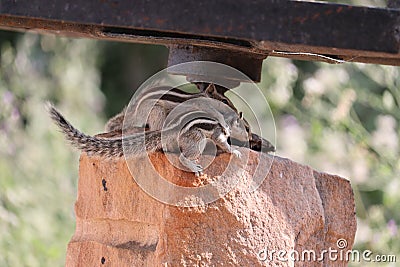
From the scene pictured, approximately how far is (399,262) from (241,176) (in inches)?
73.9

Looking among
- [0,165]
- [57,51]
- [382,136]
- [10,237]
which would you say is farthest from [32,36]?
[382,136]

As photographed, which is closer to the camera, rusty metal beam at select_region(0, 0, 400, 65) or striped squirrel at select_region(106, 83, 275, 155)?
rusty metal beam at select_region(0, 0, 400, 65)

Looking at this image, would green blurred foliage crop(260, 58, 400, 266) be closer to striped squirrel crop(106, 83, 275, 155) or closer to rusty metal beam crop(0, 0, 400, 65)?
striped squirrel crop(106, 83, 275, 155)

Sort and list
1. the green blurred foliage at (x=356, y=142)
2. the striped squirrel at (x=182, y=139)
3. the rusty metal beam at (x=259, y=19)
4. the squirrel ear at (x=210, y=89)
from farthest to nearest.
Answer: the green blurred foliage at (x=356, y=142), the squirrel ear at (x=210, y=89), the striped squirrel at (x=182, y=139), the rusty metal beam at (x=259, y=19)

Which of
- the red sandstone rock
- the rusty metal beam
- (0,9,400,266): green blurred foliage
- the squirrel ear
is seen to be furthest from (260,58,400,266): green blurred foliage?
the rusty metal beam

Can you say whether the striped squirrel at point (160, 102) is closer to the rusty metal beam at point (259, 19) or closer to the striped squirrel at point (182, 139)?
the striped squirrel at point (182, 139)

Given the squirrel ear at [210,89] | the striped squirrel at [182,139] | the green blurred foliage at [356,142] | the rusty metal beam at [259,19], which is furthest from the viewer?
the green blurred foliage at [356,142]

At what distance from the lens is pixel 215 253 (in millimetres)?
1429

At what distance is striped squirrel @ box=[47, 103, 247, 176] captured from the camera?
1415mm

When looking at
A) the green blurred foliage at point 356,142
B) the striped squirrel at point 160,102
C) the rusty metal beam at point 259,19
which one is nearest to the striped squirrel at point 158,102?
the striped squirrel at point 160,102

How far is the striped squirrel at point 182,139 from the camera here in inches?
55.7

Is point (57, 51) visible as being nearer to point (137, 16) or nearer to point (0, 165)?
point (0, 165)

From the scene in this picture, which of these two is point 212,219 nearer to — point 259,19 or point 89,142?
point 89,142

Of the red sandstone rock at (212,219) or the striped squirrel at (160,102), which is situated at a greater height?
the striped squirrel at (160,102)
